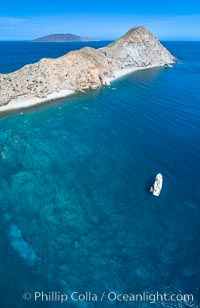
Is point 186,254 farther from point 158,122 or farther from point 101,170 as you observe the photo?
point 158,122

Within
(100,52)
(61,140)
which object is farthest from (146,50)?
(61,140)

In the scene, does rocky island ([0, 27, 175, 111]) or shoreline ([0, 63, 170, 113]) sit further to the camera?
rocky island ([0, 27, 175, 111])

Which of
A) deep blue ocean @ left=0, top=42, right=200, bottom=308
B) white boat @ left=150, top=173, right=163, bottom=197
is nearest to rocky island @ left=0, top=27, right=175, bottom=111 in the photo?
deep blue ocean @ left=0, top=42, right=200, bottom=308

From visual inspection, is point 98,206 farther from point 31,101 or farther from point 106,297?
point 31,101

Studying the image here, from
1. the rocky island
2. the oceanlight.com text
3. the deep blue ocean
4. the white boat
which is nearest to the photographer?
the oceanlight.com text

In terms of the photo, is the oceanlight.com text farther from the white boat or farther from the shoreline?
the shoreline

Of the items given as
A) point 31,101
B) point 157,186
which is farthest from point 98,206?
point 31,101
